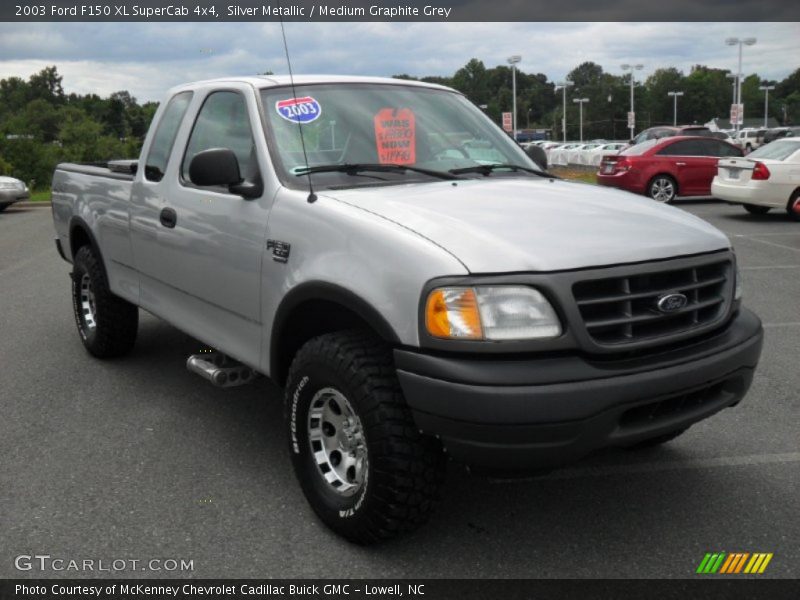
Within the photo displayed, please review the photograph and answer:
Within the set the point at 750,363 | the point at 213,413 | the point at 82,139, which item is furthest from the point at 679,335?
the point at 82,139

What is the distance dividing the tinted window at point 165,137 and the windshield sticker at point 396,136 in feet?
4.43

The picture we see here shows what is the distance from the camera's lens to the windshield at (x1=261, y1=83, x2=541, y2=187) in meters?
3.98

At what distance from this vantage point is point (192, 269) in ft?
14.6

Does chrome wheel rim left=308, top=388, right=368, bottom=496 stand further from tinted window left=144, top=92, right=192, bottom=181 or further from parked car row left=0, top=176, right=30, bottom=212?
parked car row left=0, top=176, right=30, bottom=212

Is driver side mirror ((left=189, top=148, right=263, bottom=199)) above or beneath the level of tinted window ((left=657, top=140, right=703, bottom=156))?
above

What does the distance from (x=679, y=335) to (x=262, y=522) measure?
189 centimetres

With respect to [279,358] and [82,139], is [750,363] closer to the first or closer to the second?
[279,358]

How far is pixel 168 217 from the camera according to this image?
15.4 feet

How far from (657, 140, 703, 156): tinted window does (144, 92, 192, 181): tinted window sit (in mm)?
14326

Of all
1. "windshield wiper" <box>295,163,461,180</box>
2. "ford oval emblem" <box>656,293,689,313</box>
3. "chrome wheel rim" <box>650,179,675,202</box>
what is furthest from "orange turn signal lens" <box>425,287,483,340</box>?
"chrome wheel rim" <box>650,179,675,202</box>

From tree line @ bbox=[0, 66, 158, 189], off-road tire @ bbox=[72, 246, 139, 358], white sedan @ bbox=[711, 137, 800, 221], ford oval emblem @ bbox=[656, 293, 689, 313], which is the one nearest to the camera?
ford oval emblem @ bbox=[656, 293, 689, 313]

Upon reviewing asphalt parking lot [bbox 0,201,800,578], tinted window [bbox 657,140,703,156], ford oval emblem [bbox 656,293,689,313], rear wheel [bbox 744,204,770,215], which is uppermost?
ford oval emblem [bbox 656,293,689,313]

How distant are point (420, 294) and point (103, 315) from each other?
3.77 meters

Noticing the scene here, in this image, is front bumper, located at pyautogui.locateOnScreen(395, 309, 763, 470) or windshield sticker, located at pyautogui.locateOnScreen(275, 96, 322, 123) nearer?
front bumper, located at pyautogui.locateOnScreen(395, 309, 763, 470)
